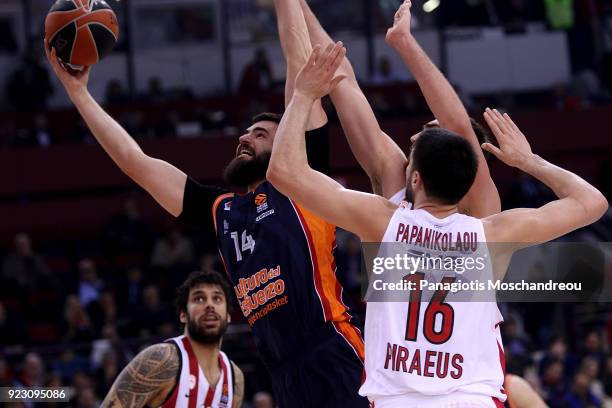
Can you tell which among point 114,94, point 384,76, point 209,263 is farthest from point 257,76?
point 209,263

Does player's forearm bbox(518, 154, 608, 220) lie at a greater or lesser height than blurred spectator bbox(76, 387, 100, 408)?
greater

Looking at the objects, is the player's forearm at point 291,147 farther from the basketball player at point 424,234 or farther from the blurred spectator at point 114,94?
the blurred spectator at point 114,94

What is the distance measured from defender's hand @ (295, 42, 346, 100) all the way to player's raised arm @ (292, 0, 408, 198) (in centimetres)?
99

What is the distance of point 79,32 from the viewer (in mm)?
6438

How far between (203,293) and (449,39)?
51.1 ft

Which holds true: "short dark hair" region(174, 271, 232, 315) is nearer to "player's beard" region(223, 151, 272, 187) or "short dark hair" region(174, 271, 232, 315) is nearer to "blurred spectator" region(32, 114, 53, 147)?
"player's beard" region(223, 151, 272, 187)

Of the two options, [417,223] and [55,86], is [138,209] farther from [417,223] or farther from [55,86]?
[417,223]

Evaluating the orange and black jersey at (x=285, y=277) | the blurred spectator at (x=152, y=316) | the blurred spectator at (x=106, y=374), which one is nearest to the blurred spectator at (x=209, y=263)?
the blurred spectator at (x=152, y=316)

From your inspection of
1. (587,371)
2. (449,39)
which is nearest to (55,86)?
(449,39)

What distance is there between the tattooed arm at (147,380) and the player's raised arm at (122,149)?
1.01 metres

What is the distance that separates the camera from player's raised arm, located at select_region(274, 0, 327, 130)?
6.00 metres

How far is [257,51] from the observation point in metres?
20.5

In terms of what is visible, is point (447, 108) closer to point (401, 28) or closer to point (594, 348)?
point (401, 28)

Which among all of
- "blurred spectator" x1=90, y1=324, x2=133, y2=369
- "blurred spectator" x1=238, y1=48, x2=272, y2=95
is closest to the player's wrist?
"blurred spectator" x1=90, y1=324, x2=133, y2=369
